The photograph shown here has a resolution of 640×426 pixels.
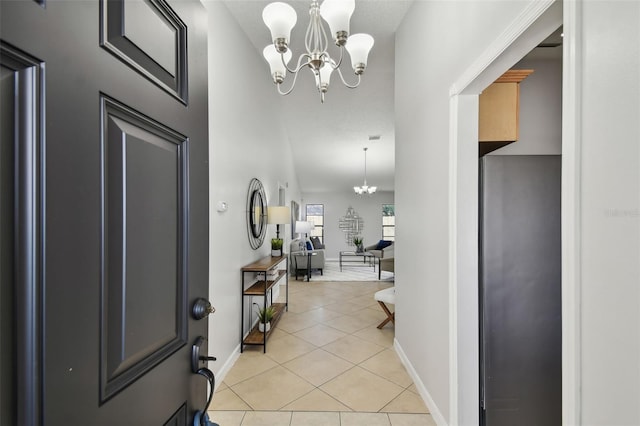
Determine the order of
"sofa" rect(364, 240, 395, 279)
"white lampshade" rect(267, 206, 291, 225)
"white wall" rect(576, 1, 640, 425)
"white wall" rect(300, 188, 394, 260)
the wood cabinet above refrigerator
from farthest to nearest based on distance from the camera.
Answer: "white wall" rect(300, 188, 394, 260) < "sofa" rect(364, 240, 395, 279) < "white lampshade" rect(267, 206, 291, 225) < the wood cabinet above refrigerator < "white wall" rect(576, 1, 640, 425)

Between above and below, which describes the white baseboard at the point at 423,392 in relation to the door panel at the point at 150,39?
below

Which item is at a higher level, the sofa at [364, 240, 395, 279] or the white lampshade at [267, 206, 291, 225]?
the white lampshade at [267, 206, 291, 225]

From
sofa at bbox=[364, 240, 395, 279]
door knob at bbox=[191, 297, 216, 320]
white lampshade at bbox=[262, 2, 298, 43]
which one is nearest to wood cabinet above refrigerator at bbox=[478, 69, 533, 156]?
white lampshade at bbox=[262, 2, 298, 43]

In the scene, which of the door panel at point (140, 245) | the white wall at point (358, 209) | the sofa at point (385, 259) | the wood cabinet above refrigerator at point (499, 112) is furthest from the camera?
the white wall at point (358, 209)

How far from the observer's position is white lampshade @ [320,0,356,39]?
153 cm

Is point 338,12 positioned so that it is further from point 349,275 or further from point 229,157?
point 349,275

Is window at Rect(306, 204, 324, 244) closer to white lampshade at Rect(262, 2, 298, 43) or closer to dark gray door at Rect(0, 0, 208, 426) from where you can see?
white lampshade at Rect(262, 2, 298, 43)

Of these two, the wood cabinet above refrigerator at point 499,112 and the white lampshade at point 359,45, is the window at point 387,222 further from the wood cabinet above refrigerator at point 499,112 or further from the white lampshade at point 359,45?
the white lampshade at point 359,45

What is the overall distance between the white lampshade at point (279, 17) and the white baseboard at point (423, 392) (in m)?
2.42

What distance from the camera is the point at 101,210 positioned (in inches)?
20.4

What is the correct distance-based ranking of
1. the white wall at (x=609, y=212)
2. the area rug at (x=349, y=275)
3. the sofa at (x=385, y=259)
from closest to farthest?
the white wall at (x=609, y=212), the sofa at (x=385, y=259), the area rug at (x=349, y=275)

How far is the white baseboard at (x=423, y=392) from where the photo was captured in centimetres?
177

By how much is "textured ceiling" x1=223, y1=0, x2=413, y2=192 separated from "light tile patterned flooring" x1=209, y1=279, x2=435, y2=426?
123 inches

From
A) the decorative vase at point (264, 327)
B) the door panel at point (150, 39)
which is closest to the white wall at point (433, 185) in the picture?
the door panel at point (150, 39)
